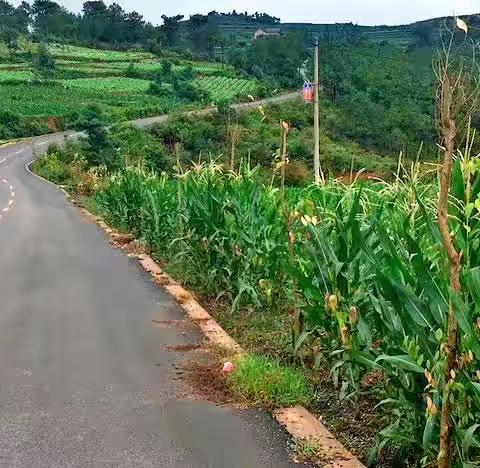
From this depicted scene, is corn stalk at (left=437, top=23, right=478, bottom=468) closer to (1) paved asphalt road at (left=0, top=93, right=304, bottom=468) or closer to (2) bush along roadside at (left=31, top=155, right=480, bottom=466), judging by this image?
(2) bush along roadside at (left=31, top=155, right=480, bottom=466)

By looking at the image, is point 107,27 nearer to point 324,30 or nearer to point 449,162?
point 324,30

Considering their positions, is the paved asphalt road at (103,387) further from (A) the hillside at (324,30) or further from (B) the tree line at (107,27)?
(B) the tree line at (107,27)

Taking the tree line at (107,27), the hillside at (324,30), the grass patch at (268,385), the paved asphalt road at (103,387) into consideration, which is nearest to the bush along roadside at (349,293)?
the grass patch at (268,385)

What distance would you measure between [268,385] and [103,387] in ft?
4.04

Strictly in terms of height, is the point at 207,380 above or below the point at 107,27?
below

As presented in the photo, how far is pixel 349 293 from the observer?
4406 mm

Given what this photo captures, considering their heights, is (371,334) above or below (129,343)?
above

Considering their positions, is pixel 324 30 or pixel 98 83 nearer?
pixel 98 83

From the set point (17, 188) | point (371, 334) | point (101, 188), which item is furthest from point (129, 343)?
point (17, 188)

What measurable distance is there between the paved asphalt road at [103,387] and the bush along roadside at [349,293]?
1.62 ft

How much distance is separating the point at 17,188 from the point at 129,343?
2423cm

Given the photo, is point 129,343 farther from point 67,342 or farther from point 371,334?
point 371,334

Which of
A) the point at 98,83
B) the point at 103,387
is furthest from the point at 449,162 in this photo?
the point at 98,83

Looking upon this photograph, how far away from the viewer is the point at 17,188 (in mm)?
28797
